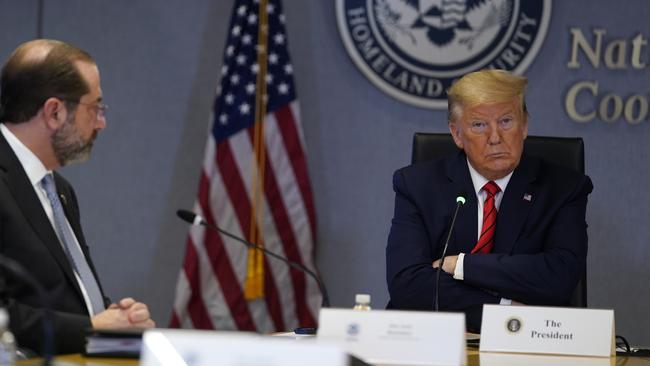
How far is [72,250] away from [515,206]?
150cm

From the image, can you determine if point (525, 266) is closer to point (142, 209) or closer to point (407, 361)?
point (407, 361)

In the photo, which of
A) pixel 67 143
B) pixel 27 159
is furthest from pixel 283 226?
pixel 27 159

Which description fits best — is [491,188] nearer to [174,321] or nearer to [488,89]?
[488,89]

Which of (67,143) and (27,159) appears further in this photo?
(67,143)

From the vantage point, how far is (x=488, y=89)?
374 centimetres

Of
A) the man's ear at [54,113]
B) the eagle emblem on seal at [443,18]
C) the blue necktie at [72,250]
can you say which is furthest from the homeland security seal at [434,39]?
the blue necktie at [72,250]

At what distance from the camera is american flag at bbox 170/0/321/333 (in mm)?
5098

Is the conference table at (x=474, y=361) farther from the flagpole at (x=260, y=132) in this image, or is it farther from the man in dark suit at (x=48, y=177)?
the flagpole at (x=260, y=132)

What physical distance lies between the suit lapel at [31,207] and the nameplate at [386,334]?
99 cm

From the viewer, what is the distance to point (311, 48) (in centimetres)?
523

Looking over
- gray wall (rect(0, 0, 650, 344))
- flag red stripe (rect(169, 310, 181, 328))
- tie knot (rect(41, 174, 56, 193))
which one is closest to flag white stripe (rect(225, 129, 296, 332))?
gray wall (rect(0, 0, 650, 344))

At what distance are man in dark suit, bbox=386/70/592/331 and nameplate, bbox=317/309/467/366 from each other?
112cm

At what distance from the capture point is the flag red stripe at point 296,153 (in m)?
5.12

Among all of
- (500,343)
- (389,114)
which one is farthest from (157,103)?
(500,343)
